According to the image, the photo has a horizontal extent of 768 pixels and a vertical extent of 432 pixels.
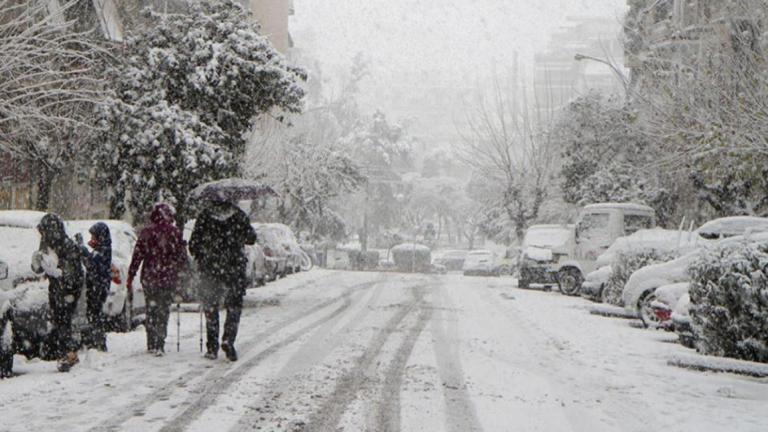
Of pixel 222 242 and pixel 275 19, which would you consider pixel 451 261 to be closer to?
pixel 275 19

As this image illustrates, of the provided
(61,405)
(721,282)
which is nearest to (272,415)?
(61,405)

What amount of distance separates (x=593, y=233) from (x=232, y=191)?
1388 cm

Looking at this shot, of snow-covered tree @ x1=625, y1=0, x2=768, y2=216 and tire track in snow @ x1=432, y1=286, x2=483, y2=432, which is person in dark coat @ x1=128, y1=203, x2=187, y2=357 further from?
snow-covered tree @ x1=625, y1=0, x2=768, y2=216

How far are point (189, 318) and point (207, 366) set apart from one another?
6.03m

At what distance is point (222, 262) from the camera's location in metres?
9.47

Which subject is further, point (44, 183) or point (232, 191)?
point (44, 183)

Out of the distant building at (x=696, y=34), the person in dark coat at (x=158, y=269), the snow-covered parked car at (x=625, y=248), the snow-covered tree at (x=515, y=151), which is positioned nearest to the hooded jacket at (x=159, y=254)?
the person in dark coat at (x=158, y=269)

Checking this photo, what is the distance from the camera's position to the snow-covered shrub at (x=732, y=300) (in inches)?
394

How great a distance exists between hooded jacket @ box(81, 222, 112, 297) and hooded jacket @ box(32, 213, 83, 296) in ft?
1.57

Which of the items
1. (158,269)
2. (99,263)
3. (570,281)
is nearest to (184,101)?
(158,269)

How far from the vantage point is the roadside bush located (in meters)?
16.7

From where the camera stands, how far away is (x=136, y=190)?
58.5 ft

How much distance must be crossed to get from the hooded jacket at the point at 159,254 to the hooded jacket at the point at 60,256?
1.08m

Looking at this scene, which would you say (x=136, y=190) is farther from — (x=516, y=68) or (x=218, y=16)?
(x=516, y=68)
